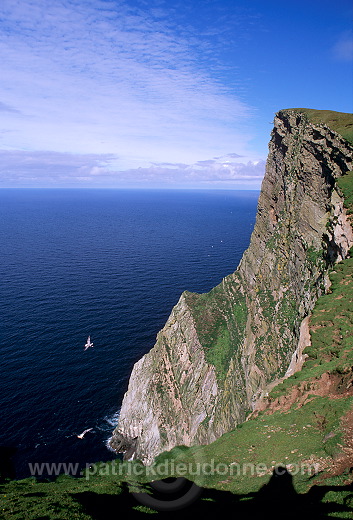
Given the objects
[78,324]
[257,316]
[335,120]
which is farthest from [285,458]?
[78,324]

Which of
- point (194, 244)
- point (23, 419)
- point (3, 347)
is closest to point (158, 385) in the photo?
point (23, 419)

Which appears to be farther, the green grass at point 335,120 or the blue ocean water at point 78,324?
the blue ocean water at point 78,324

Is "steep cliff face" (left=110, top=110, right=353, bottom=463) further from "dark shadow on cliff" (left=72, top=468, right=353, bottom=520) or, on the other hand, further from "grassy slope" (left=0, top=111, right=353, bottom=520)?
"dark shadow on cliff" (left=72, top=468, right=353, bottom=520)

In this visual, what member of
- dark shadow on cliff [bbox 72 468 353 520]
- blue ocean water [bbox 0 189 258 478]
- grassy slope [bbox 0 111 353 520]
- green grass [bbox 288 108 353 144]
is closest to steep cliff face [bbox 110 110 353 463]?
green grass [bbox 288 108 353 144]

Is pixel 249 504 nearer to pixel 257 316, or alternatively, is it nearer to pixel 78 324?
pixel 257 316

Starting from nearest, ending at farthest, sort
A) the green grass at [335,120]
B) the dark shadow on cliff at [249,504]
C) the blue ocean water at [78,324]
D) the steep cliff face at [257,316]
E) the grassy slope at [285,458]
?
the dark shadow on cliff at [249,504] < the grassy slope at [285,458] < the green grass at [335,120] < the steep cliff face at [257,316] < the blue ocean water at [78,324]

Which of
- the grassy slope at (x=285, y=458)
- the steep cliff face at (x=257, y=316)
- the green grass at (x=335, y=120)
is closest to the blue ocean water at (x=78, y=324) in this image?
the steep cliff face at (x=257, y=316)

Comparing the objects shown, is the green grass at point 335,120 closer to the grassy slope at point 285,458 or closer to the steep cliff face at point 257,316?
the steep cliff face at point 257,316

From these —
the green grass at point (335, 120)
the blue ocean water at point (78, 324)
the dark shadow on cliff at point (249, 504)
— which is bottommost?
the blue ocean water at point (78, 324)

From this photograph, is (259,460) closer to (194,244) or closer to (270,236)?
(270,236)
